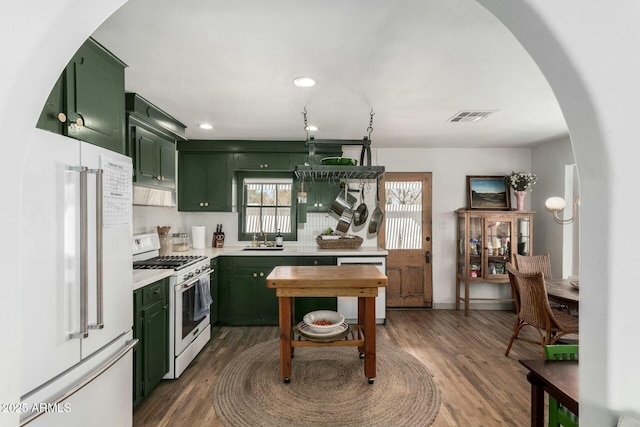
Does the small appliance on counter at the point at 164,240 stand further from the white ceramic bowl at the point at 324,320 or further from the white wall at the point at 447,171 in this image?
the white wall at the point at 447,171

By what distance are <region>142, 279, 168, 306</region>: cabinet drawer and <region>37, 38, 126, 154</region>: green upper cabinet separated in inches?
39.9

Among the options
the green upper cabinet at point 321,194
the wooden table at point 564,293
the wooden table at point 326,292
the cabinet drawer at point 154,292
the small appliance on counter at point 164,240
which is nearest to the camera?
the cabinet drawer at point 154,292

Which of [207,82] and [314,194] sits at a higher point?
[207,82]

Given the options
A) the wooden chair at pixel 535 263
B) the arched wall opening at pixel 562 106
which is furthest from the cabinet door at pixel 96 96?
the wooden chair at pixel 535 263

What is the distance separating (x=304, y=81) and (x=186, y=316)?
2.27 metres

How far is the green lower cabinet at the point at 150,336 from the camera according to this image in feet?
7.18

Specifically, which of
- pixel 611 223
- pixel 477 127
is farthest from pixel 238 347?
pixel 477 127

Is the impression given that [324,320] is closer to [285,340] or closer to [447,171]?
[285,340]

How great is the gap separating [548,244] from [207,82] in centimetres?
481

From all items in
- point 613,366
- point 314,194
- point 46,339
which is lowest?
point 46,339

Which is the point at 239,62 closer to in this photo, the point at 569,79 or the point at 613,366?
the point at 569,79

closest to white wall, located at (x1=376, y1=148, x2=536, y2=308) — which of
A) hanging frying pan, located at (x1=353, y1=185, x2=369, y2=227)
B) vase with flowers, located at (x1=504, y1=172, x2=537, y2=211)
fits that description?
vase with flowers, located at (x1=504, y1=172, x2=537, y2=211)

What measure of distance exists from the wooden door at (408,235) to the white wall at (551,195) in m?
1.56

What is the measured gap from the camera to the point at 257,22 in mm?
1674
